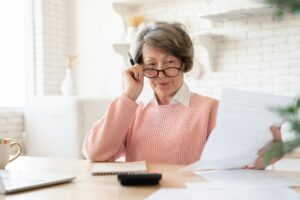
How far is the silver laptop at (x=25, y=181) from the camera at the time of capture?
1.06 m

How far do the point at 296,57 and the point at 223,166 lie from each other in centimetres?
214

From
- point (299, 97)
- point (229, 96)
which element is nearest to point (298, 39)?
point (229, 96)

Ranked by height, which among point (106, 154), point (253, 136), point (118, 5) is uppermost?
point (118, 5)

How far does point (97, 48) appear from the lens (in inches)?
167

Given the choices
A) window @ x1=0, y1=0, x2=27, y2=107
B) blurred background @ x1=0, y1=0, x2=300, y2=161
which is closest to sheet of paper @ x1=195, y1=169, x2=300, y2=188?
blurred background @ x1=0, y1=0, x2=300, y2=161

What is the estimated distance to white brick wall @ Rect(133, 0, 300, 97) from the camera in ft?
10.6

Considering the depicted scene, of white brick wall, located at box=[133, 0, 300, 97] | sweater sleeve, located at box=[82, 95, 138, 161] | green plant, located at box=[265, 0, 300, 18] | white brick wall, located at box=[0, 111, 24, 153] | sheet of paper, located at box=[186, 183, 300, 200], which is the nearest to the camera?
green plant, located at box=[265, 0, 300, 18]

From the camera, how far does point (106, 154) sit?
1694 millimetres

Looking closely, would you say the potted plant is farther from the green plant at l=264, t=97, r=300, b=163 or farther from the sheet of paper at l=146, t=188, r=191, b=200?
the sheet of paper at l=146, t=188, r=191, b=200

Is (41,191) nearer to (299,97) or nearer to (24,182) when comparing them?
(24,182)

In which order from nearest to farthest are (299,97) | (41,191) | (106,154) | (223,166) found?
(299,97) → (41,191) → (223,166) → (106,154)

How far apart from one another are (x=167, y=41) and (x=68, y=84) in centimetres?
231

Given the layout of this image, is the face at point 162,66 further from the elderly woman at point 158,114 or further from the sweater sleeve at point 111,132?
the sweater sleeve at point 111,132

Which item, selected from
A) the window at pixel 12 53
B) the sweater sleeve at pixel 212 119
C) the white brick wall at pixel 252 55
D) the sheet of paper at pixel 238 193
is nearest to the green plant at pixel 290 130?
the sheet of paper at pixel 238 193
